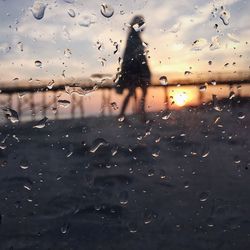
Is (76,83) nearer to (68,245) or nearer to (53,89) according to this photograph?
(53,89)

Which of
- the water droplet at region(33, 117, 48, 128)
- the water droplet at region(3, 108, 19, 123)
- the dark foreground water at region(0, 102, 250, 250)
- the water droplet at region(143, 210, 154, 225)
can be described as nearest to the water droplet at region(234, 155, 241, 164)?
the dark foreground water at region(0, 102, 250, 250)

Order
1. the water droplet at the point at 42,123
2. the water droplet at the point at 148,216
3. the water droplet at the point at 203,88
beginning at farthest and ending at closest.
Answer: the water droplet at the point at 203,88, the water droplet at the point at 42,123, the water droplet at the point at 148,216

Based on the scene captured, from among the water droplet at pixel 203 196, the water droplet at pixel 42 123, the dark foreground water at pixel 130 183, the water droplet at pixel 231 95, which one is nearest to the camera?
the dark foreground water at pixel 130 183

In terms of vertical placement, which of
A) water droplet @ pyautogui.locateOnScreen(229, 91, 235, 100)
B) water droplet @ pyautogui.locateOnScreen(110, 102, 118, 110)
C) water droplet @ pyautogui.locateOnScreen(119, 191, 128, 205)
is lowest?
water droplet @ pyautogui.locateOnScreen(119, 191, 128, 205)

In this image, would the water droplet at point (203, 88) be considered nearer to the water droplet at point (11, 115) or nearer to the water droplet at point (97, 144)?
the water droplet at point (97, 144)

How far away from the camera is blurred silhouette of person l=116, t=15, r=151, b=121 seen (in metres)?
3.53

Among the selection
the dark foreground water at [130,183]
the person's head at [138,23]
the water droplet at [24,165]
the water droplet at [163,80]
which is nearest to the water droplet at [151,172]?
the dark foreground water at [130,183]

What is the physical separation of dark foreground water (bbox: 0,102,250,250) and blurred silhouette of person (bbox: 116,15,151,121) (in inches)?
9.3

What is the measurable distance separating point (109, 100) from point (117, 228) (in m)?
1.02

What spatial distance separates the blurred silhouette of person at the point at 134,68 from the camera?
139 inches

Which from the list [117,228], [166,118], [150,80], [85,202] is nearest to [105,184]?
[85,202]

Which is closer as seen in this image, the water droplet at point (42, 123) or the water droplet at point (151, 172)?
the water droplet at point (151, 172)

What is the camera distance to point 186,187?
10.9 ft

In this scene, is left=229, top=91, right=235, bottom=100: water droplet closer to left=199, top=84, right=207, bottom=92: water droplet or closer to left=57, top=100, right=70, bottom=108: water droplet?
left=199, top=84, right=207, bottom=92: water droplet
